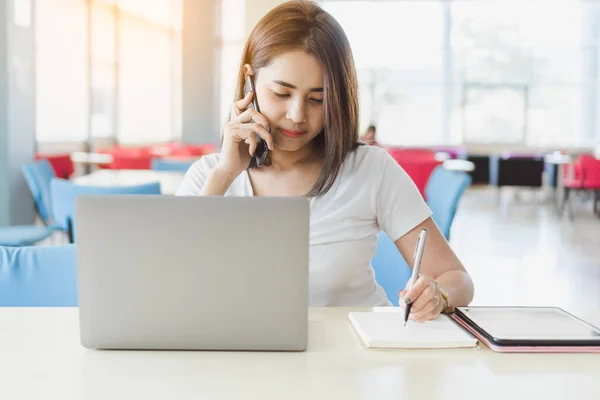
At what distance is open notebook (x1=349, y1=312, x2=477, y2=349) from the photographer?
1281 mm

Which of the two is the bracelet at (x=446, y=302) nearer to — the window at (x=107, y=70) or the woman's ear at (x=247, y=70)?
the woman's ear at (x=247, y=70)

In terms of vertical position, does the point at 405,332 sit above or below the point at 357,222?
below

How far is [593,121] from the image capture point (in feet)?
52.1

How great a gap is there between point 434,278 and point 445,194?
1.80m

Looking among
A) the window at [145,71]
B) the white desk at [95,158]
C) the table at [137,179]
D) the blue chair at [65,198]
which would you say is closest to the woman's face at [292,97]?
the blue chair at [65,198]

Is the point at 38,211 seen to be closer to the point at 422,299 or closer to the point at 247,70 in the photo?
the point at 247,70

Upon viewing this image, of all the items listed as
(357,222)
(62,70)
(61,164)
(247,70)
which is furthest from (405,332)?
(62,70)

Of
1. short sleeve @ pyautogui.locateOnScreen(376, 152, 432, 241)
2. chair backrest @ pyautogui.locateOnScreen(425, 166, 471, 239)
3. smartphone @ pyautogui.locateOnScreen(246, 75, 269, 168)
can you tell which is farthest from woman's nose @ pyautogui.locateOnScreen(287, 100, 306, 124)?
chair backrest @ pyautogui.locateOnScreen(425, 166, 471, 239)

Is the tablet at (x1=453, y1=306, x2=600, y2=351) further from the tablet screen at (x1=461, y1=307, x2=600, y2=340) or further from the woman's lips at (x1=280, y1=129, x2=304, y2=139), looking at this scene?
the woman's lips at (x1=280, y1=129, x2=304, y2=139)

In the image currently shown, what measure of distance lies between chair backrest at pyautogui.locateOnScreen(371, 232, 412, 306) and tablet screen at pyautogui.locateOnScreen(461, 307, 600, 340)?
0.53m

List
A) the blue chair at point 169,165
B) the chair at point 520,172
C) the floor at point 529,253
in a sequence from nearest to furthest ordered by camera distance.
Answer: the floor at point 529,253
the blue chair at point 169,165
the chair at point 520,172

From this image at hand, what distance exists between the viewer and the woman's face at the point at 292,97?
1.78 metres

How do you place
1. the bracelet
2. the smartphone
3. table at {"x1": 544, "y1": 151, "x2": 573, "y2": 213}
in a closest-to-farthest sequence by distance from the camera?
1. the bracelet
2. the smartphone
3. table at {"x1": 544, "y1": 151, "x2": 573, "y2": 213}

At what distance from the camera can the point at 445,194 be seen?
11.4 ft
